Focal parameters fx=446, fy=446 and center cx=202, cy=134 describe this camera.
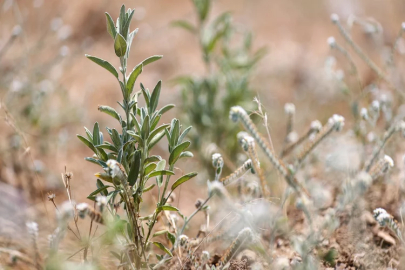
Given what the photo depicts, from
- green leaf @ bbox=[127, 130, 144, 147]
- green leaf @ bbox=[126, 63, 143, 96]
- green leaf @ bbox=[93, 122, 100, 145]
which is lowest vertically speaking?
green leaf @ bbox=[127, 130, 144, 147]

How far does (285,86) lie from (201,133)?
6.22ft

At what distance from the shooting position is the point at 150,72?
452 centimetres

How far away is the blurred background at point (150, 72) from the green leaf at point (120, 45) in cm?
78

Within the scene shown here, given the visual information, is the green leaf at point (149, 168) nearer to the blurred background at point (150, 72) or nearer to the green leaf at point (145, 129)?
the green leaf at point (145, 129)

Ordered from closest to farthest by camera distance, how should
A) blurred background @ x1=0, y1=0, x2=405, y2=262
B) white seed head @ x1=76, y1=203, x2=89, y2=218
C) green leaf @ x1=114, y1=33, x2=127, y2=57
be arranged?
1. white seed head @ x1=76, y1=203, x2=89, y2=218
2. green leaf @ x1=114, y1=33, x2=127, y2=57
3. blurred background @ x1=0, y1=0, x2=405, y2=262

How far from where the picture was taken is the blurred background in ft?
8.46

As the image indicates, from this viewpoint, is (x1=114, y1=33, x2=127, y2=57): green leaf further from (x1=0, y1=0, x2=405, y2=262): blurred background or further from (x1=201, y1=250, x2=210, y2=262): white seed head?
(x1=0, y1=0, x2=405, y2=262): blurred background

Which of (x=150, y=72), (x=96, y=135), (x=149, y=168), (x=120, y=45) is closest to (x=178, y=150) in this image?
(x=149, y=168)

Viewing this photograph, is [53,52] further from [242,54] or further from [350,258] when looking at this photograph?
[350,258]

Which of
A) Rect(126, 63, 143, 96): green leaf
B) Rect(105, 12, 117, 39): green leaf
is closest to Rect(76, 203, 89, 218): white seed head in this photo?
Rect(126, 63, 143, 96): green leaf

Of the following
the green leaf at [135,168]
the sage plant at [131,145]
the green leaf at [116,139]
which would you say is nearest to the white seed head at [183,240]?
the sage plant at [131,145]

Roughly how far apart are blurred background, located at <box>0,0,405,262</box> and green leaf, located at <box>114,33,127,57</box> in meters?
0.78

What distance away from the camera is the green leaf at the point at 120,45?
1286 mm

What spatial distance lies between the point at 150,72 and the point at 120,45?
324 cm
